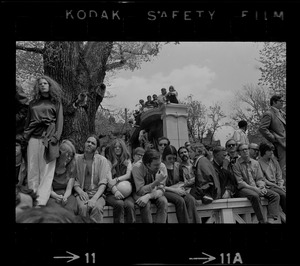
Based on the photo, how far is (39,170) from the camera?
5551mm

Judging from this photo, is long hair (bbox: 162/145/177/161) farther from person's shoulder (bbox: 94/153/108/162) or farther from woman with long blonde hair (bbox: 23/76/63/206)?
woman with long blonde hair (bbox: 23/76/63/206)

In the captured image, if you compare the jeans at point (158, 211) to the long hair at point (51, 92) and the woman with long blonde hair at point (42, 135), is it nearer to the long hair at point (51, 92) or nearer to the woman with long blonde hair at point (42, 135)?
the woman with long blonde hair at point (42, 135)

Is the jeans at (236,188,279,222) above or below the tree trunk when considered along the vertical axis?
below

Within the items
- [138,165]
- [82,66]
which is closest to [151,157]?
[138,165]

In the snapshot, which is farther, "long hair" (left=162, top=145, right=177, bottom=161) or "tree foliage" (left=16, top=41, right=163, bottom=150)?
"tree foliage" (left=16, top=41, right=163, bottom=150)

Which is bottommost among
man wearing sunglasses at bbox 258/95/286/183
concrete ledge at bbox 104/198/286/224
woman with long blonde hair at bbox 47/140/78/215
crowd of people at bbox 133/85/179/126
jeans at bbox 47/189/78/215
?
concrete ledge at bbox 104/198/286/224

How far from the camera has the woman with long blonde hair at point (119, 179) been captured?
548cm

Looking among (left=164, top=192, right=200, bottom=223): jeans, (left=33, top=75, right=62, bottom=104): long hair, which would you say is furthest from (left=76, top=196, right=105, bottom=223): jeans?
(left=33, top=75, right=62, bottom=104): long hair

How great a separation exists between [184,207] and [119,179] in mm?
825

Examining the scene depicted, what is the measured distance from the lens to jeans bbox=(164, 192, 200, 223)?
5508 millimetres

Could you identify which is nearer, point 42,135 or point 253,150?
point 42,135

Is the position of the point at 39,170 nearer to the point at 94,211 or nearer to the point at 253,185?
the point at 94,211
